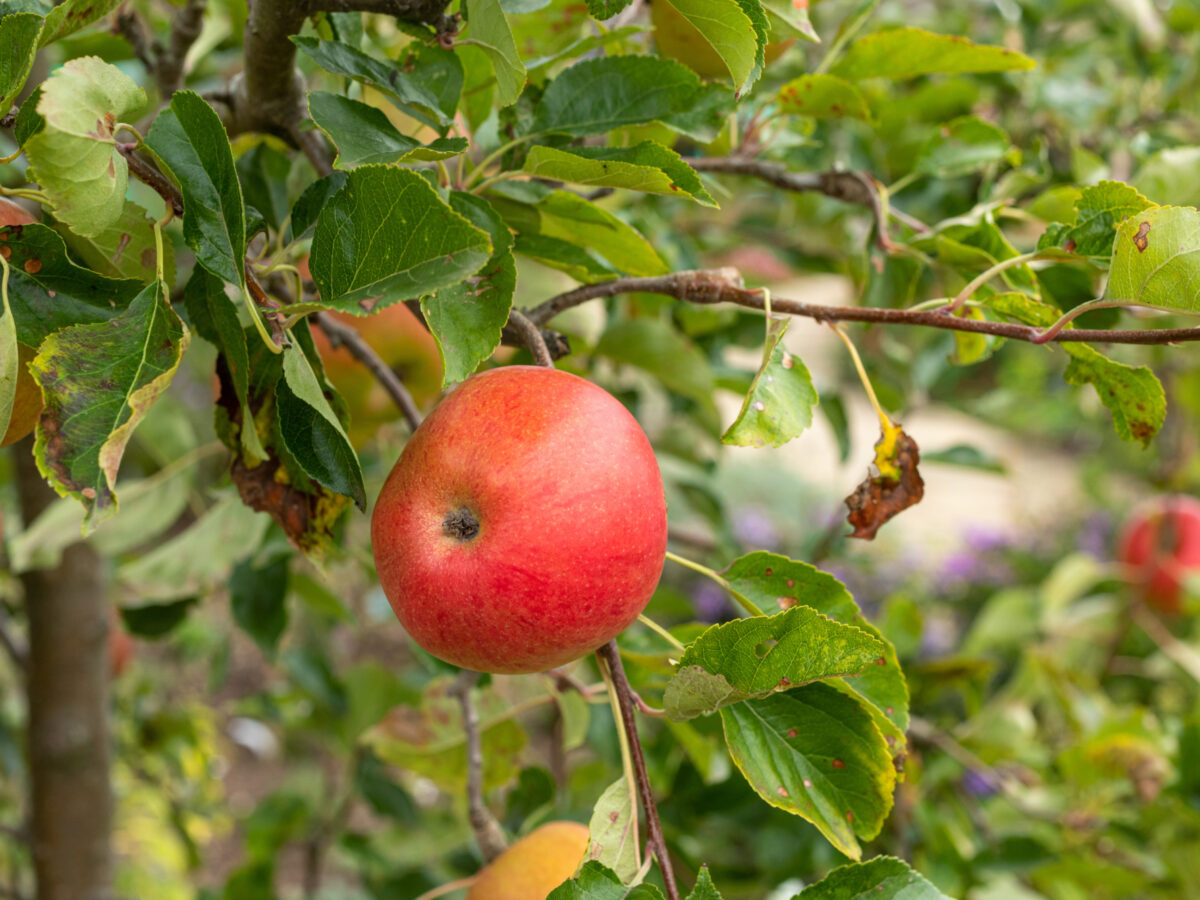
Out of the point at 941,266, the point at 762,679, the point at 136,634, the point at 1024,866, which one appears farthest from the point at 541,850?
the point at 1024,866

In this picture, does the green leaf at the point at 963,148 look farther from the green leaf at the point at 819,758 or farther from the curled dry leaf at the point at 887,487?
the green leaf at the point at 819,758

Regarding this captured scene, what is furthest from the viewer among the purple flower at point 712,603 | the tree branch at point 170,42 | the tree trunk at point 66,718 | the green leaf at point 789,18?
the purple flower at point 712,603

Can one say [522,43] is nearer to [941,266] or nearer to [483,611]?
[941,266]

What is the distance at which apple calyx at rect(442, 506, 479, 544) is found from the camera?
0.43 metres

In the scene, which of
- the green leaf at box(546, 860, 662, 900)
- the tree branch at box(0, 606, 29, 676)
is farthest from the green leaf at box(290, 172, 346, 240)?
the tree branch at box(0, 606, 29, 676)

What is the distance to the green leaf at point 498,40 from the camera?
0.43 metres

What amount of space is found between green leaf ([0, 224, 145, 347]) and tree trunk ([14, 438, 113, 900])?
2.34ft

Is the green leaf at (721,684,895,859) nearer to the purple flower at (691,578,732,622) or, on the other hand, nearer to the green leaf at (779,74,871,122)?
the green leaf at (779,74,871,122)

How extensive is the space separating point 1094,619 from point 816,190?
4.63ft

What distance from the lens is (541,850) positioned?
23.0 inches

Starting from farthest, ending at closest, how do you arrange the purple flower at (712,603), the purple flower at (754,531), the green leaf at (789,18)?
1. the purple flower at (754,531)
2. the purple flower at (712,603)
3. the green leaf at (789,18)

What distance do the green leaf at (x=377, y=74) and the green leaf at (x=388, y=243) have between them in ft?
0.28

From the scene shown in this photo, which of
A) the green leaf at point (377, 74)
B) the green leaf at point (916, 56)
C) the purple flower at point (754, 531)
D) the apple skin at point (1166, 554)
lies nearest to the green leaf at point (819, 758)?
the green leaf at point (377, 74)

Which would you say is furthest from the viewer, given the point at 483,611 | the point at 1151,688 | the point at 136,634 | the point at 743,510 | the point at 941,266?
the point at 743,510
